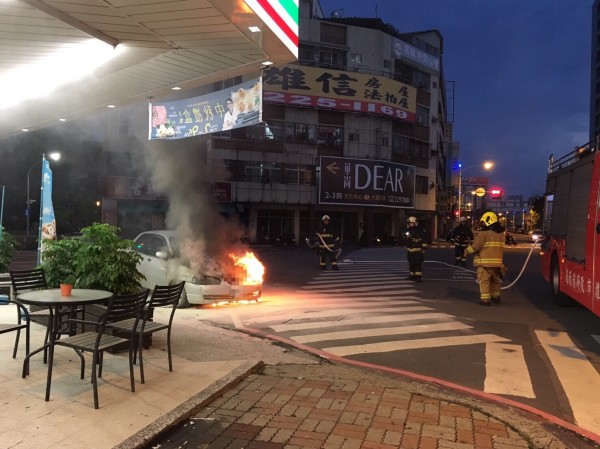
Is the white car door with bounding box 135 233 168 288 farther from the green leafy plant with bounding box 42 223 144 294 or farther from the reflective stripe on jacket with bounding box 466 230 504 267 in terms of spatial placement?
the reflective stripe on jacket with bounding box 466 230 504 267

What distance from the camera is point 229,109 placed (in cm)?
664

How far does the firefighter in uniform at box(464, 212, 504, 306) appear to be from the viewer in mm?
9758

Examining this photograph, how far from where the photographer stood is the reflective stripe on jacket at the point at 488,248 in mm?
9742

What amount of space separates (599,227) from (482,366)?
2674 mm

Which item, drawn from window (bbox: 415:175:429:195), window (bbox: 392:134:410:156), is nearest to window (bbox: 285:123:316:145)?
window (bbox: 392:134:410:156)

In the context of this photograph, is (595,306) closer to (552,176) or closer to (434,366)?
(434,366)

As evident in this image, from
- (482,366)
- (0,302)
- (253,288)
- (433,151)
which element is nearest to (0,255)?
(0,302)

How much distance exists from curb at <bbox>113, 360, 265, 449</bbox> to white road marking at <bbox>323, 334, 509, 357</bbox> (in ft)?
4.85

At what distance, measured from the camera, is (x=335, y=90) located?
34438mm

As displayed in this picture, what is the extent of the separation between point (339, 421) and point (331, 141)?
32.6m

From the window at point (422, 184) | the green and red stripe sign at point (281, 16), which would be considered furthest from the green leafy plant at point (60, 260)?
the window at point (422, 184)

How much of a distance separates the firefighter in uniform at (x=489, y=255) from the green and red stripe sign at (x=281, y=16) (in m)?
6.21

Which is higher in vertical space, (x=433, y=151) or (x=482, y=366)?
(x=433, y=151)

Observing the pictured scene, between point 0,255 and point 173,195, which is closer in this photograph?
point 0,255
